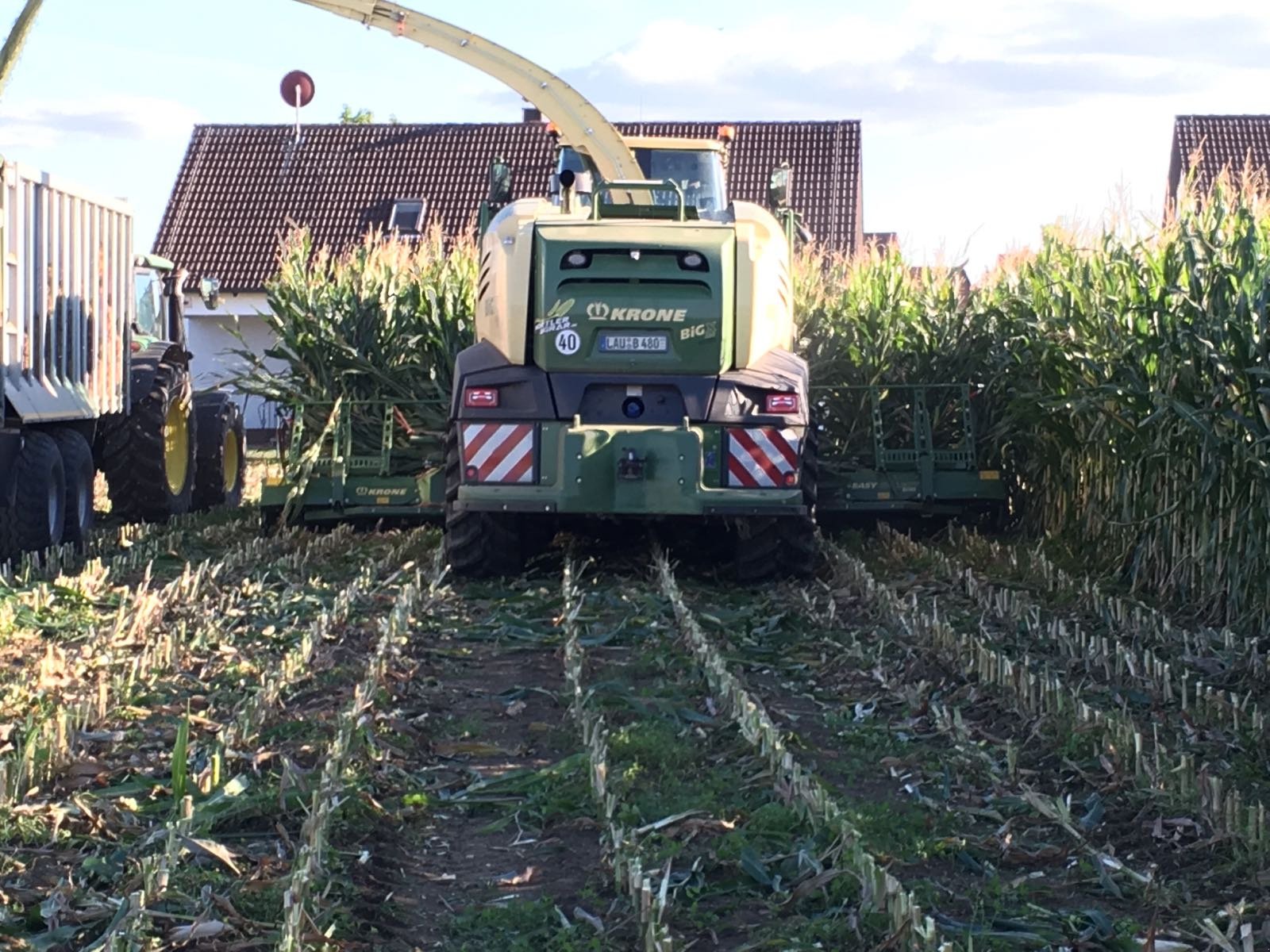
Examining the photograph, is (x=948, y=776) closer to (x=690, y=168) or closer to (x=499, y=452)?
(x=499, y=452)

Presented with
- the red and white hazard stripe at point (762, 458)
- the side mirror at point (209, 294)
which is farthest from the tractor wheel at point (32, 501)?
the red and white hazard stripe at point (762, 458)

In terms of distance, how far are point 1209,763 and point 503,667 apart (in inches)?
132

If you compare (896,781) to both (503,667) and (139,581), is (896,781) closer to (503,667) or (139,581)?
(503,667)

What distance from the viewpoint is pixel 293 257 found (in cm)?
1473

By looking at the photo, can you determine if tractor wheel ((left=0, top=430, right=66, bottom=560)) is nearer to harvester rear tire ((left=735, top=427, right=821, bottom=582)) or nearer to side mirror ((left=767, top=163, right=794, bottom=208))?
harvester rear tire ((left=735, top=427, right=821, bottom=582))

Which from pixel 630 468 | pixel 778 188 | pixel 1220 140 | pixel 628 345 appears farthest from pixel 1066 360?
pixel 1220 140

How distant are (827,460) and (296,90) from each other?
80.6 ft

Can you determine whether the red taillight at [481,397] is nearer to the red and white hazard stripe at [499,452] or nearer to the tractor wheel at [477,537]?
the red and white hazard stripe at [499,452]

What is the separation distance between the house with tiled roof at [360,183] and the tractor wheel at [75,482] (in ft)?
62.6

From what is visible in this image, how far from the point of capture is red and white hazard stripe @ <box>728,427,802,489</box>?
33.6 ft

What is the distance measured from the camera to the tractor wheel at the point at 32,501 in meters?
10.6

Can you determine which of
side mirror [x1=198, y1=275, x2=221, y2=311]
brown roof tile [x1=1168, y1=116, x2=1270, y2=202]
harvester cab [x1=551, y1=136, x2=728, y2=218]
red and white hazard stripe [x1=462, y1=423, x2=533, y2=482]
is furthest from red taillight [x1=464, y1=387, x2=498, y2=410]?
brown roof tile [x1=1168, y1=116, x2=1270, y2=202]

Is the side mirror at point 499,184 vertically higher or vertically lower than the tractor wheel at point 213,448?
higher

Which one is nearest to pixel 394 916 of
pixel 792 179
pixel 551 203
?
pixel 551 203
